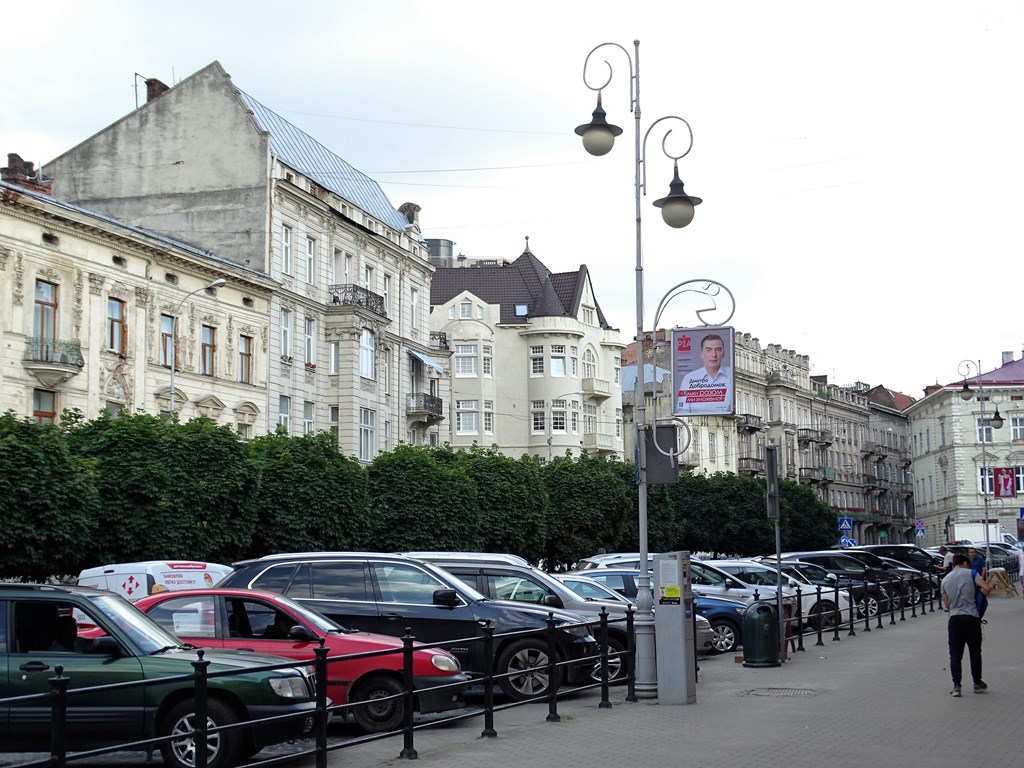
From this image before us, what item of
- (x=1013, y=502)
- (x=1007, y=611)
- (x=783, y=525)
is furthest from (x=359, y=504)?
(x=1013, y=502)

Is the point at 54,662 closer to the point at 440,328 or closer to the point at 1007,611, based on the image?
the point at 1007,611

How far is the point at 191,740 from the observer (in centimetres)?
1052

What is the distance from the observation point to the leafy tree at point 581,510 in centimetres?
5172

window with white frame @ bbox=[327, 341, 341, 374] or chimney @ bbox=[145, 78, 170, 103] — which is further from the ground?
chimney @ bbox=[145, 78, 170, 103]

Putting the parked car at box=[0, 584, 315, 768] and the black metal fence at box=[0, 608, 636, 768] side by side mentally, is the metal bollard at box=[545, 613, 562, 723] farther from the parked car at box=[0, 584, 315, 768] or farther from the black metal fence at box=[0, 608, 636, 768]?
the parked car at box=[0, 584, 315, 768]

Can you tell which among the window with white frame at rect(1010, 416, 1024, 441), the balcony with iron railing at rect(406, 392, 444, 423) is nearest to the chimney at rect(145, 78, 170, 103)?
the balcony with iron railing at rect(406, 392, 444, 423)

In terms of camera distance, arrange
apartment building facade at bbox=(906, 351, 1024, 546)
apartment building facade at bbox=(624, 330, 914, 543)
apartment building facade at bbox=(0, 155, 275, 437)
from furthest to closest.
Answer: apartment building facade at bbox=(906, 351, 1024, 546)
apartment building facade at bbox=(624, 330, 914, 543)
apartment building facade at bbox=(0, 155, 275, 437)

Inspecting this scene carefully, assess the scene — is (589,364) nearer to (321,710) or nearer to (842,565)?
(842,565)

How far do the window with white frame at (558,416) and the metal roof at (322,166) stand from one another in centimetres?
1811

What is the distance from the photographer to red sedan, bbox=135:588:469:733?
45.6 feet

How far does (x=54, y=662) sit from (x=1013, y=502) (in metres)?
99.8

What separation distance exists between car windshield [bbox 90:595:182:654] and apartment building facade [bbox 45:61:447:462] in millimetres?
37048

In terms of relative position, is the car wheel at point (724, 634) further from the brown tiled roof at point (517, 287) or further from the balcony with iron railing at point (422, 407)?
the brown tiled roof at point (517, 287)

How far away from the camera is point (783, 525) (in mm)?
71188
